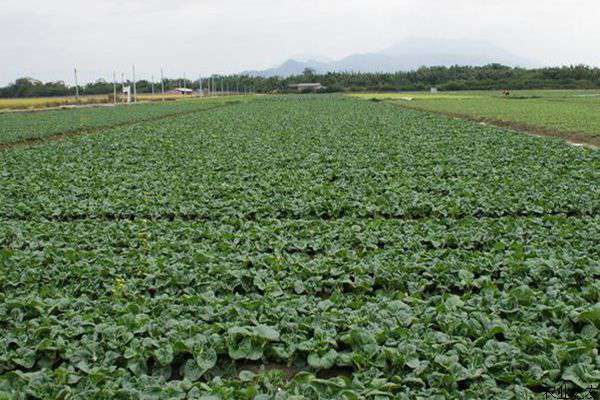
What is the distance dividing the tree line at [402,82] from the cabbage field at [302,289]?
10235cm

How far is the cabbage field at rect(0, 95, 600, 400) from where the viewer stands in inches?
179

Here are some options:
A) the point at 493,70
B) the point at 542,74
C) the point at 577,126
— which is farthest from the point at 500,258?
the point at 493,70

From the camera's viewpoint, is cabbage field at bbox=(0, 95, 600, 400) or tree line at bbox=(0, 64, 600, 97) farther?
tree line at bbox=(0, 64, 600, 97)

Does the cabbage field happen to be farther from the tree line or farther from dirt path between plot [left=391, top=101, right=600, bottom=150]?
the tree line

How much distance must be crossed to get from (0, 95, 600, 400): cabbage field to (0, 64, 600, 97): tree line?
102 m

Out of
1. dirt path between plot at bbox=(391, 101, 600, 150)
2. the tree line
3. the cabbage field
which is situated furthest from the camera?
the tree line

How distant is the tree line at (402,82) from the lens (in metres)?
108

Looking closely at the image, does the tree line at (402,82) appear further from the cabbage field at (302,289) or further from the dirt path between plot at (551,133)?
the cabbage field at (302,289)

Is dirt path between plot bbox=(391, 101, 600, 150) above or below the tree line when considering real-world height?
below

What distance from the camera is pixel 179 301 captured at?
6051mm

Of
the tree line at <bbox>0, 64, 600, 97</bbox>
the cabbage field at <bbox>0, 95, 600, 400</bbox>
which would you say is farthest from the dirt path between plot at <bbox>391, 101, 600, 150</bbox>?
the tree line at <bbox>0, 64, 600, 97</bbox>

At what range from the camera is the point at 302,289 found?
253 inches

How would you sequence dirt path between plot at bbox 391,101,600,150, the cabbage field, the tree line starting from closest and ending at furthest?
1. the cabbage field
2. dirt path between plot at bbox 391,101,600,150
3. the tree line

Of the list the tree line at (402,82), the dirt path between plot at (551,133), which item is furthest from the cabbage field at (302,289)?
the tree line at (402,82)
